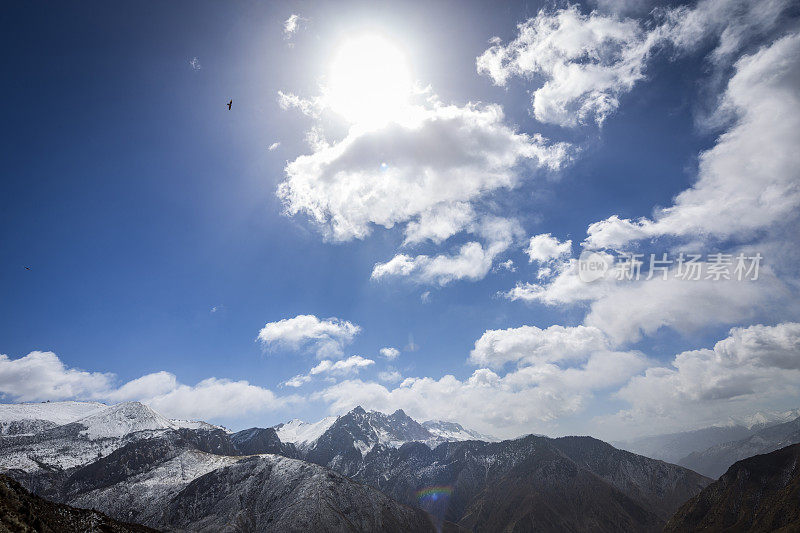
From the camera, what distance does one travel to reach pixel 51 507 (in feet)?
232

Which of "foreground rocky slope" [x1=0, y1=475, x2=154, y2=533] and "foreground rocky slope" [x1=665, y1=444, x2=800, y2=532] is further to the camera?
"foreground rocky slope" [x1=665, y1=444, x2=800, y2=532]

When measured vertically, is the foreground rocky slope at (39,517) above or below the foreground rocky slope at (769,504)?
above

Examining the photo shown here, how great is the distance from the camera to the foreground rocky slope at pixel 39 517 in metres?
53.3

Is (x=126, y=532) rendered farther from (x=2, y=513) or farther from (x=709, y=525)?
(x=709, y=525)

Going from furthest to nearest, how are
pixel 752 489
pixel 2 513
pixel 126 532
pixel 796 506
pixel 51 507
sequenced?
pixel 752 489 → pixel 796 506 → pixel 126 532 → pixel 51 507 → pixel 2 513

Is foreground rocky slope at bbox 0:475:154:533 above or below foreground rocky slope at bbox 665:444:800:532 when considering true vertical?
above

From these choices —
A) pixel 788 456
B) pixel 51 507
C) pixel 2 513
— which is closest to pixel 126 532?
pixel 51 507

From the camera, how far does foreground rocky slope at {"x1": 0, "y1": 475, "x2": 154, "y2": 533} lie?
175ft

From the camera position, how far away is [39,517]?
6084 cm

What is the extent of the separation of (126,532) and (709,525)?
255 metres

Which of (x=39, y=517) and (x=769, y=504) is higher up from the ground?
(x=39, y=517)

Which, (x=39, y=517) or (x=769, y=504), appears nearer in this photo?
(x=39, y=517)

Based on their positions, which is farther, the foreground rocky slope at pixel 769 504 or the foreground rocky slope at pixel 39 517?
the foreground rocky slope at pixel 769 504

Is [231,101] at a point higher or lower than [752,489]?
higher
